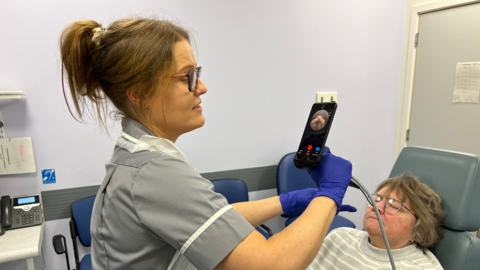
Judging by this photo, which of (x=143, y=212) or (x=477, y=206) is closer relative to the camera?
(x=143, y=212)

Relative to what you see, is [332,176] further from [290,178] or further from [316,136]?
[290,178]

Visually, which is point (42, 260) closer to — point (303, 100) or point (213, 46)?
point (213, 46)

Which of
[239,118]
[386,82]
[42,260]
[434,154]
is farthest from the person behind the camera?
[386,82]

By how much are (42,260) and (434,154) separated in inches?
96.9

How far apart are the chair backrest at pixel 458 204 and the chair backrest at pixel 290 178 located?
1.02 meters

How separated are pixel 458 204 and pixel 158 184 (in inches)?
53.7

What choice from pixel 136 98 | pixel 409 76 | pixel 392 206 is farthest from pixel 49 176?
pixel 409 76

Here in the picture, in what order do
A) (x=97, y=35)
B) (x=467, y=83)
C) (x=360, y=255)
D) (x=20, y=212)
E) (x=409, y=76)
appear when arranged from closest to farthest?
(x=97, y=35) < (x=360, y=255) < (x=20, y=212) < (x=467, y=83) < (x=409, y=76)

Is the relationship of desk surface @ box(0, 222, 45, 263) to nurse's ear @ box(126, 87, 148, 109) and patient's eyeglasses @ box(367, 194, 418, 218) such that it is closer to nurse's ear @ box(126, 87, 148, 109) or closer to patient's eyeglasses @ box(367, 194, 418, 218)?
nurse's ear @ box(126, 87, 148, 109)

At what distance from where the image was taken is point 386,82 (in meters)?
2.86

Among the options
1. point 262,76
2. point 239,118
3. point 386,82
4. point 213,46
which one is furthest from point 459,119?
point 213,46

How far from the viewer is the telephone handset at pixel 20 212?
1674mm

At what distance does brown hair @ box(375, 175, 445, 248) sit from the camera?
4.34ft

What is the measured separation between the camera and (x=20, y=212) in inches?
68.2
